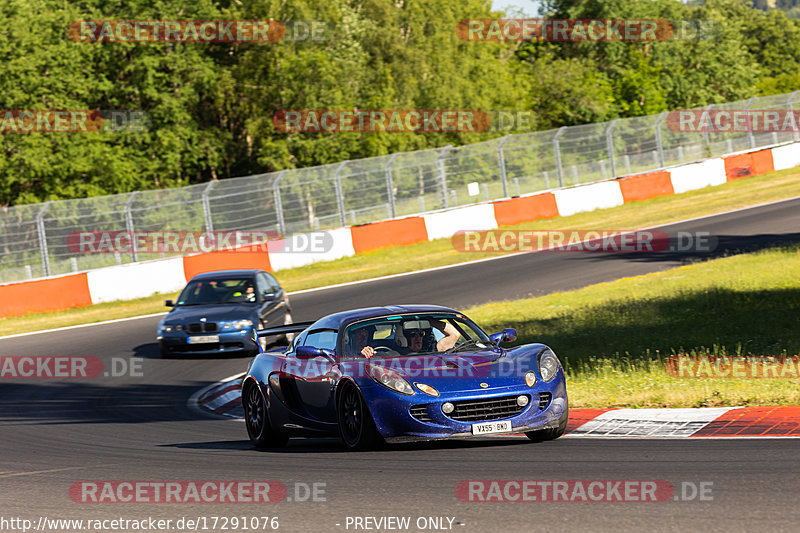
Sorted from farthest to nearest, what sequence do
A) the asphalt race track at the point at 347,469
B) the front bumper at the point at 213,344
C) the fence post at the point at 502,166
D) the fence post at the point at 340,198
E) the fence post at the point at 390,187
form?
the fence post at the point at 502,166 < the fence post at the point at 390,187 < the fence post at the point at 340,198 < the front bumper at the point at 213,344 < the asphalt race track at the point at 347,469

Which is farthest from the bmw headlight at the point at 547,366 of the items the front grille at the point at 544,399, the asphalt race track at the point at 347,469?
the asphalt race track at the point at 347,469

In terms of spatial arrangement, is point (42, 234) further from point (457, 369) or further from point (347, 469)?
point (347, 469)

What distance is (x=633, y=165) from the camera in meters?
36.2

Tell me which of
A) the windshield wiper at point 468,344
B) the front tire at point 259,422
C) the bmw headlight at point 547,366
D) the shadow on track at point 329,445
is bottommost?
the shadow on track at point 329,445

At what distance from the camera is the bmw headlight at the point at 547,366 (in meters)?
8.31

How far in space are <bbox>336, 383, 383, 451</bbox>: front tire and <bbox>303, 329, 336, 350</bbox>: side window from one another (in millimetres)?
666

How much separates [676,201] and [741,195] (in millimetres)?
2100

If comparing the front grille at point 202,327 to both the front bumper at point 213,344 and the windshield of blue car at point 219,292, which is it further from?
the windshield of blue car at point 219,292

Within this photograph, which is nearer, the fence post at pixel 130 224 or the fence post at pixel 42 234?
the fence post at pixel 42 234

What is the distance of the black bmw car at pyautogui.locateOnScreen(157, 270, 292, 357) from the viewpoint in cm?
1722

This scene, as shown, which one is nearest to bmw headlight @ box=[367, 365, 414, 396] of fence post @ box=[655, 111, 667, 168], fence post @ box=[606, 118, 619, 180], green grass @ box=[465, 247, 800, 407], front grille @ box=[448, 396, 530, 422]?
front grille @ box=[448, 396, 530, 422]

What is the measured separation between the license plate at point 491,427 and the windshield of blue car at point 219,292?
35.4 ft

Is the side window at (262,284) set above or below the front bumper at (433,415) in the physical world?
above

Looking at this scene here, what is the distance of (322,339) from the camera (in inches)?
369
